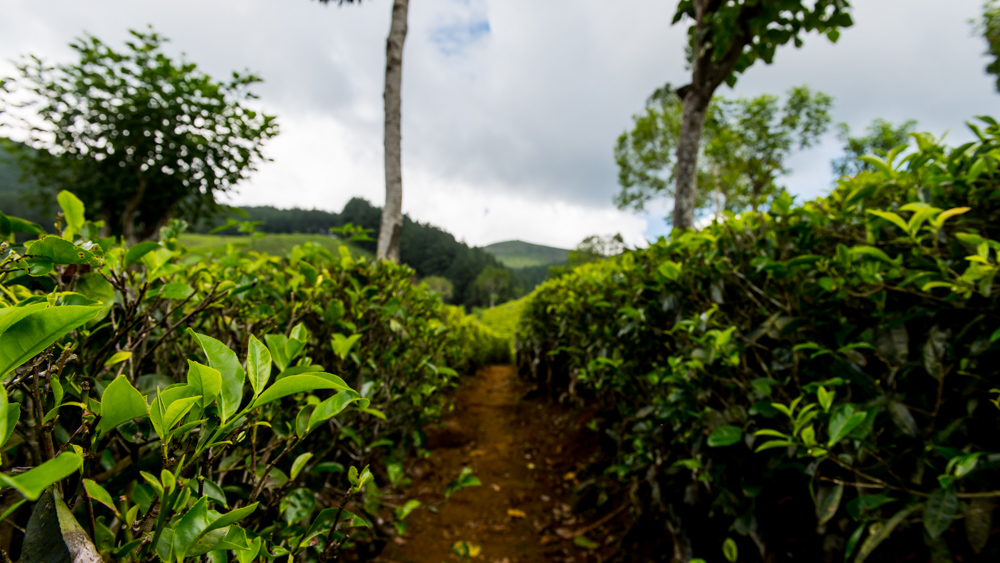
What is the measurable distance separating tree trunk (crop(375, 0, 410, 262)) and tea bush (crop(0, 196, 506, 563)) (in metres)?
2.14

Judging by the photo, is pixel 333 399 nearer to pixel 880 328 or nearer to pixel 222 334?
pixel 222 334

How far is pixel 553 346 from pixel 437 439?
210 cm

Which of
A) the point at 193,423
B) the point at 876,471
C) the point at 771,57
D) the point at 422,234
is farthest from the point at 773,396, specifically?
the point at 422,234

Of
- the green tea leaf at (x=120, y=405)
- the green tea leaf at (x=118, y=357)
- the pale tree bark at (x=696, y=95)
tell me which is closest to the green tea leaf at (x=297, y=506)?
the green tea leaf at (x=118, y=357)

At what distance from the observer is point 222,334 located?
4.62ft

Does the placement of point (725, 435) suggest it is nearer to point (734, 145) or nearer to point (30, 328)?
point (30, 328)

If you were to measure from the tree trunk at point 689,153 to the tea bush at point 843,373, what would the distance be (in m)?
2.21

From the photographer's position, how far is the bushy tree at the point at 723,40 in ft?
11.6

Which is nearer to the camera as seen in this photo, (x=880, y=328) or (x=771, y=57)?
(x=880, y=328)

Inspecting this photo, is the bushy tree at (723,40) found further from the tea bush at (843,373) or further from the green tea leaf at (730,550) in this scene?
the green tea leaf at (730,550)

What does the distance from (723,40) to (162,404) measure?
4.63 metres

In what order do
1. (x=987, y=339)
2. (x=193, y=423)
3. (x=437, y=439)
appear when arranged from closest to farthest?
1. (x=193, y=423)
2. (x=987, y=339)
3. (x=437, y=439)

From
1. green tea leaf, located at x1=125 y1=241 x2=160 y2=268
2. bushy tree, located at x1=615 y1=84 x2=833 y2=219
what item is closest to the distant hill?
bushy tree, located at x1=615 y1=84 x2=833 y2=219

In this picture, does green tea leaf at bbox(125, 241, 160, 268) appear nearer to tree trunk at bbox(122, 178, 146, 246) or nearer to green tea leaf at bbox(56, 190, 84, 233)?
green tea leaf at bbox(56, 190, 84, 233)
